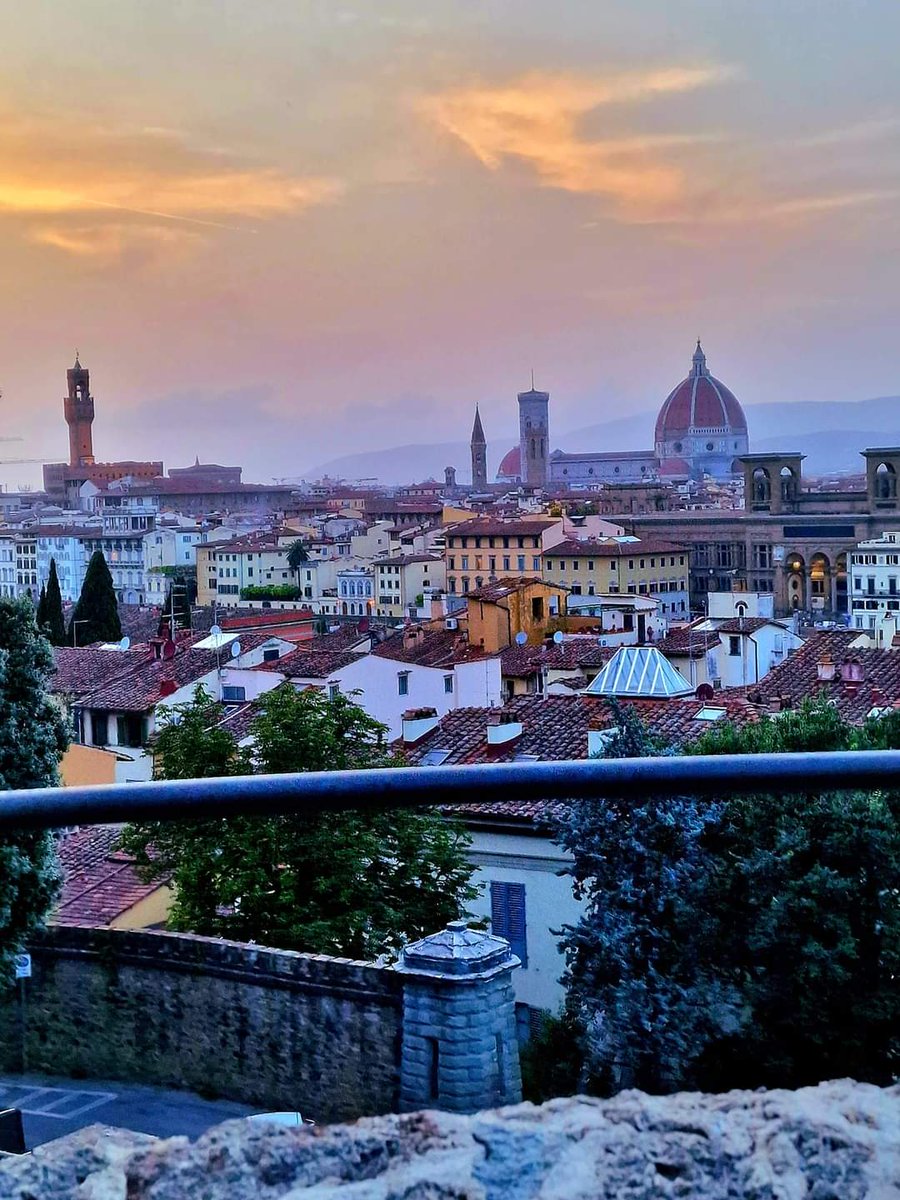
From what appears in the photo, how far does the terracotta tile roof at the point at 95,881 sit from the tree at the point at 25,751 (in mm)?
22

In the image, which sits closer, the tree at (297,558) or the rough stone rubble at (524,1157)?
the rough stone rubble at (524,1157)

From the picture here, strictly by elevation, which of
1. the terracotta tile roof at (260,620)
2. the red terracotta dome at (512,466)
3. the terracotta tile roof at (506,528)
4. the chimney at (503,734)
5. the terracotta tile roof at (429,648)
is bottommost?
the terracotta tile roof at (260,620)

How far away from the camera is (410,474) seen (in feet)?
547

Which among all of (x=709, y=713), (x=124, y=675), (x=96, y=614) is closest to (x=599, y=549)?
(x=96, y=614)

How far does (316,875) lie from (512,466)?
340 ft

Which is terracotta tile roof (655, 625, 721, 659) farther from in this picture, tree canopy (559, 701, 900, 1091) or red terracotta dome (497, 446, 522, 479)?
red terracotta dome (497, 446, 522, 479)

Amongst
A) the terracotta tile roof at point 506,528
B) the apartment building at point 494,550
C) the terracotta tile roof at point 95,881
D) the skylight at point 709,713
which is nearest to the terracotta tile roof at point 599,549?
the apartment building at point 494,550

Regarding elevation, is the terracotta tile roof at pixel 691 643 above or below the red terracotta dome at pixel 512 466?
below

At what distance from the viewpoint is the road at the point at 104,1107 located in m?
0.93

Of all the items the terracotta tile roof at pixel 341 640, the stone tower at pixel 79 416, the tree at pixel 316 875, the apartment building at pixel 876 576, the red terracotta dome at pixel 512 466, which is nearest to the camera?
the tree at pixel 316 875

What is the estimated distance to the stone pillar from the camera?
3.05ft

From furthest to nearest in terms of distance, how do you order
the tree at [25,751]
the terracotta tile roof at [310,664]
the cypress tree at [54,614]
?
1. the cypress tree at [54,614]
2. the terracotta tile roof at [310,664]
3. the tree at [25,751]

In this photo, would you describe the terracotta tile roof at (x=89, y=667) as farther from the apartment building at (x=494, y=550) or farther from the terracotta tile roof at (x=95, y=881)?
the apartment building at (x=494, y=550)

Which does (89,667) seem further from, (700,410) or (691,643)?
(700,410)
